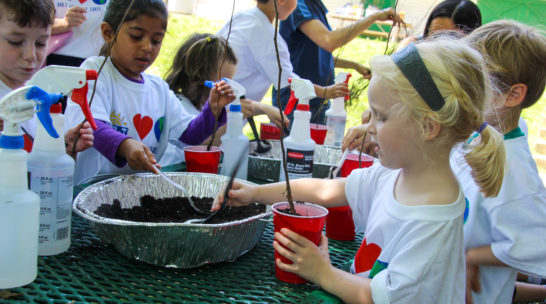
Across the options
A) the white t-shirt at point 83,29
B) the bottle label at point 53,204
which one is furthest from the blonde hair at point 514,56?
the white t-shirt at point 83,29

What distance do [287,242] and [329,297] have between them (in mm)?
110

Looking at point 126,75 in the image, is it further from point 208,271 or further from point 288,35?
point 288,35

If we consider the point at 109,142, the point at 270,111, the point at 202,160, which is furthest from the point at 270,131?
the point at 109,142

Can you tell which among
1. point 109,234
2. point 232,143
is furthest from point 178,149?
point 109,234

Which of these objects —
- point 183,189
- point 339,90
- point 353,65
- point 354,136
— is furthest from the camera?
point 353,65

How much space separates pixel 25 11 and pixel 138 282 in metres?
0.87

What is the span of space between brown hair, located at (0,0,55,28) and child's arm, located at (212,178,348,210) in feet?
2.41

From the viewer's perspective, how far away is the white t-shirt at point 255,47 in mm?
2256

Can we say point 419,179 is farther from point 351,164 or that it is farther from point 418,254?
point 351,164

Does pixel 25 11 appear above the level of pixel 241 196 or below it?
above

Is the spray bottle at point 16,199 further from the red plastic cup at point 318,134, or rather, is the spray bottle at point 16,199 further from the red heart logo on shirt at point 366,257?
the red plastic cup at point 318,134

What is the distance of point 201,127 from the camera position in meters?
1.61

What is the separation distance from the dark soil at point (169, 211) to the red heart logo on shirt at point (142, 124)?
0.67 meters

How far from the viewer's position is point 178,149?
1.77 meters
